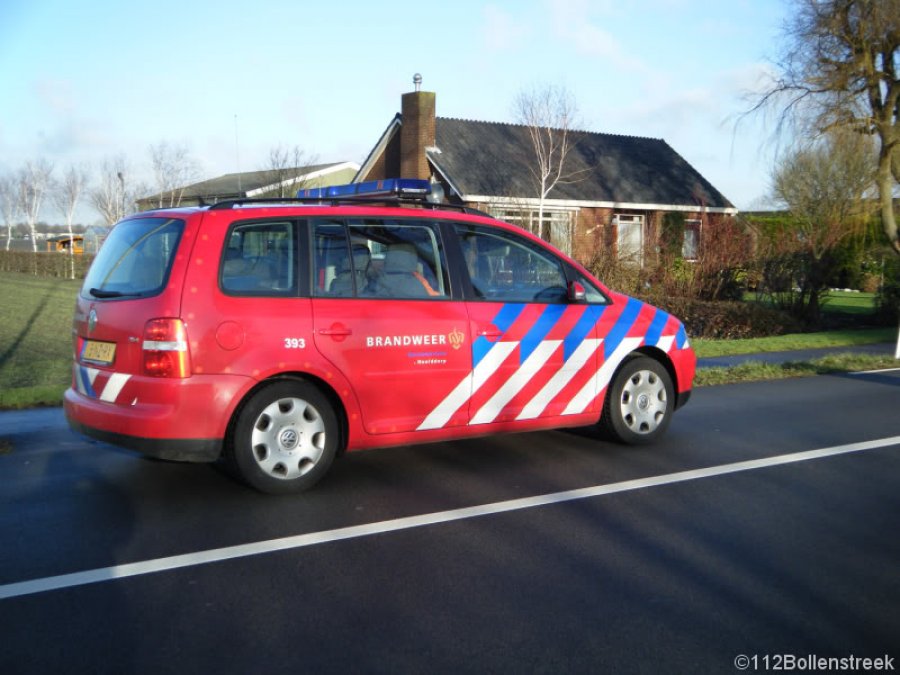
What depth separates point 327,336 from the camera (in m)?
5.59

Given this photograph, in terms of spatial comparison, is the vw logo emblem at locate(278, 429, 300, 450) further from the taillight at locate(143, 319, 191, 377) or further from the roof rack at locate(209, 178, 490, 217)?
the roof rack at locate(209, 178, 490, 217)

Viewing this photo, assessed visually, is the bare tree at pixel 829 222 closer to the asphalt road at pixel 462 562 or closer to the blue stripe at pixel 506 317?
the asphalt road at pixel 462 562

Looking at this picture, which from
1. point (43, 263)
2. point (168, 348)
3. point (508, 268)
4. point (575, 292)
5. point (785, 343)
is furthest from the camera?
point (43, 263)

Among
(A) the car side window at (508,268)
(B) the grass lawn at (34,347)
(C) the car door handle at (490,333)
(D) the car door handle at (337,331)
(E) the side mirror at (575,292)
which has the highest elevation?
(A) the car side window at (508,268)

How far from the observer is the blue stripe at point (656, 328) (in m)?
7.06

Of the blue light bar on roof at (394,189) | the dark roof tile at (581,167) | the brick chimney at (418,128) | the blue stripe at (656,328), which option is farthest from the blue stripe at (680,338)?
the brick chimney at (418,128)

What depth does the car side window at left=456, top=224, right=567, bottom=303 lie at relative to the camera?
639 centimetres

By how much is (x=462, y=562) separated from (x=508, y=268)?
277cm

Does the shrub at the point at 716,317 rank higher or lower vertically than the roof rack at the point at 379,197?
lower

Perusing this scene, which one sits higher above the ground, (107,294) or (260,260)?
(260,260)

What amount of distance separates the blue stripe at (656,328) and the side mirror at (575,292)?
729mm

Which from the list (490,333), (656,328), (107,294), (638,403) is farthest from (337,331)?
(656,328)

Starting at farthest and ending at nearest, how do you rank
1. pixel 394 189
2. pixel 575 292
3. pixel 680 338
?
pixel 680 338
pixel 394 189
pixel 575 292

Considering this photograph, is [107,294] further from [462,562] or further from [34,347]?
[34,347]
